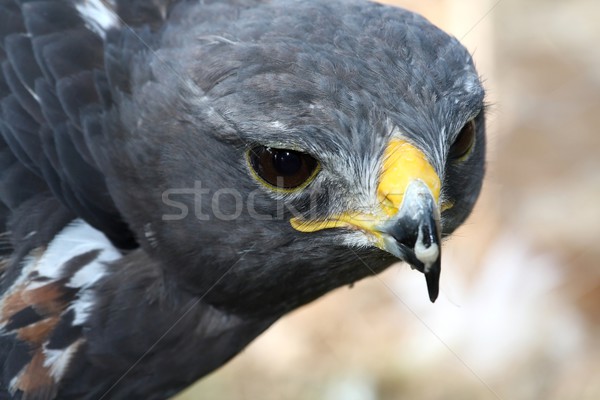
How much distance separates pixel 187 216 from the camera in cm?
329

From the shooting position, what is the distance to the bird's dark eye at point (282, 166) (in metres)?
2.96

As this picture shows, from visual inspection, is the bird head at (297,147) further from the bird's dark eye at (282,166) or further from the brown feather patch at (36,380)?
the brown feather patch at (36,380)

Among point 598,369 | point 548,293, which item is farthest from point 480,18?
point 598,369

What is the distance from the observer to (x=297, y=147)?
2912mm

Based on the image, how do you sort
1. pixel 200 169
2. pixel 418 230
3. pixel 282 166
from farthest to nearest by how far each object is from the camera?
1. pixel 200 169
2. pixel 282 166
3. pixel 418 230

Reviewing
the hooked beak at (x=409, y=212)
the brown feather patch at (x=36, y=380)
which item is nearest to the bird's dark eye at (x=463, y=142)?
the hooked beak at (x=409, y=212)

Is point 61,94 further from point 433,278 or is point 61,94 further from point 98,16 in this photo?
point 433,278

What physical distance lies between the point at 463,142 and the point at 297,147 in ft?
2.19

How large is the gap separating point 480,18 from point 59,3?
4326mm

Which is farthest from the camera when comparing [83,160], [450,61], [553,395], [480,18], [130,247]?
[480,18]

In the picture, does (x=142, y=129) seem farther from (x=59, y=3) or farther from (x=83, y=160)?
(x=59, y=3)

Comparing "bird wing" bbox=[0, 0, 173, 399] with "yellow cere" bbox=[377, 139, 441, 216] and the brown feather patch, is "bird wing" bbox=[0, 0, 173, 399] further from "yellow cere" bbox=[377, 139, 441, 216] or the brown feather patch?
"yellow cere" bbox=[377, 139, 441, 216]

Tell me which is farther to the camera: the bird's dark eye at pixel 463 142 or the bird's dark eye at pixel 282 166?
the bird's dark eye at pixel 463 142

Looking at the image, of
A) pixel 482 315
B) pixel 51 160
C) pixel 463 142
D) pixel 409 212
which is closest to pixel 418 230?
pixel 409 212
